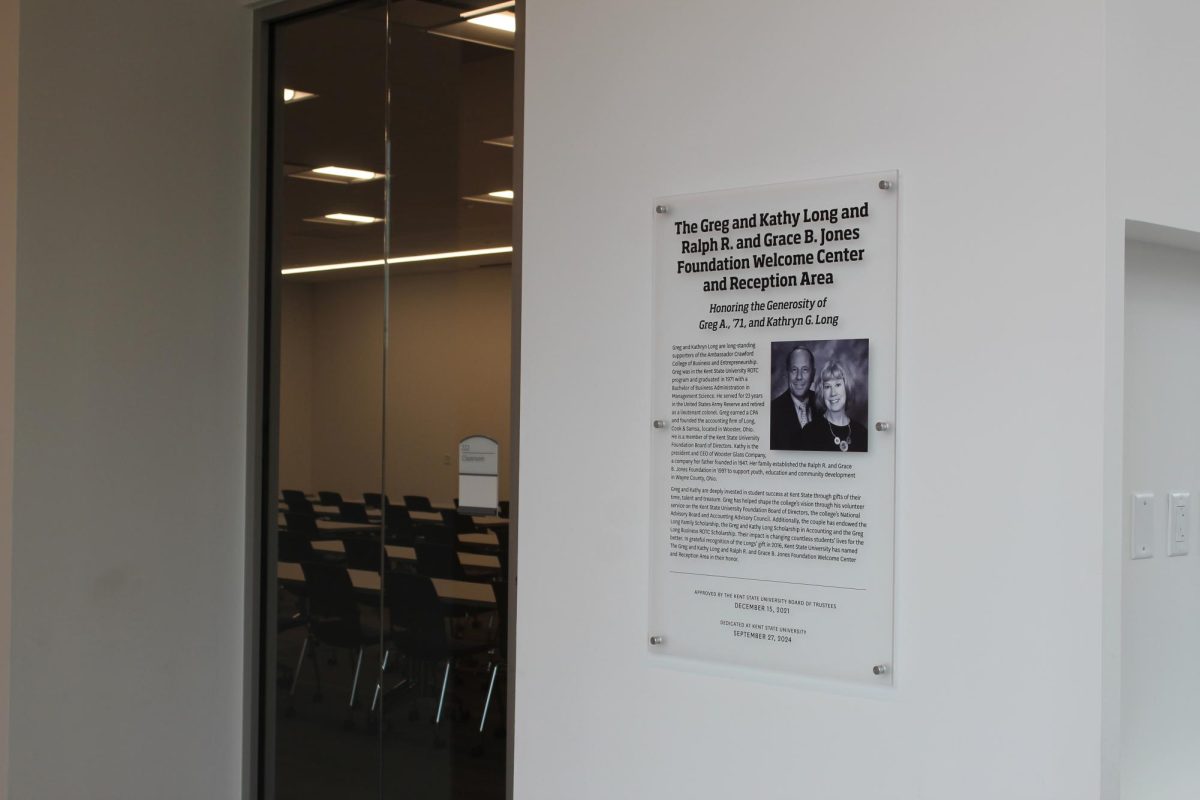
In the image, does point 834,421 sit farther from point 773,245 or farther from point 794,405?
point 773,245

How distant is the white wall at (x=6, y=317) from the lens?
374cm

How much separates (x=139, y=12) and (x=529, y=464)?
254cm

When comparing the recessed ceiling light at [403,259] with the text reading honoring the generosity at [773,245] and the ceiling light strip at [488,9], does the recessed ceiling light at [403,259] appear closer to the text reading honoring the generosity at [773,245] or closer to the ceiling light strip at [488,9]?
the ceiling light strip at [488,9]

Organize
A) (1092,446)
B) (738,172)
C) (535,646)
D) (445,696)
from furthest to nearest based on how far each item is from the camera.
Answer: (445,696), (535,646), (738,172), (1092,446)

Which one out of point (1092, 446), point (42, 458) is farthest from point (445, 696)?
point (1092, 446)

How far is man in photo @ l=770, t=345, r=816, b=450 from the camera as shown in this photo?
2410 millimetres

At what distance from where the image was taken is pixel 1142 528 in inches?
104

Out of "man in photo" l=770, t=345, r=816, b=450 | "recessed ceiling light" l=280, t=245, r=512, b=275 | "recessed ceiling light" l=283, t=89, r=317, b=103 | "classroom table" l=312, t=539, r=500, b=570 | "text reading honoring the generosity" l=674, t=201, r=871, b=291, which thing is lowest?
"classroom table" l=312, t=539, r=500, b=570

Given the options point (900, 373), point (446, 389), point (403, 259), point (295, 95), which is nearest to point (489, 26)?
point (403, 259)

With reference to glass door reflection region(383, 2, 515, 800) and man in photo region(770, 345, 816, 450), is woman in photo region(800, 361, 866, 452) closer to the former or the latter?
man in photo region(770, 345, 816, 450)

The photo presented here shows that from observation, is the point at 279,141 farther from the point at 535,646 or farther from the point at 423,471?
the point at 535,646

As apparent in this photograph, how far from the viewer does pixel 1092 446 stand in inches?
82.3

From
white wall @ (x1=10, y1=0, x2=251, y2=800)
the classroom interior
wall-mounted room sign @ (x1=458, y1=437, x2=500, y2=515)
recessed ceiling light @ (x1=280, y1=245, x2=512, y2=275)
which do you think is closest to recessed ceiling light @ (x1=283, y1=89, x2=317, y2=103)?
the classroom interior

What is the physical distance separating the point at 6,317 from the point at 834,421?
9.41 feet
